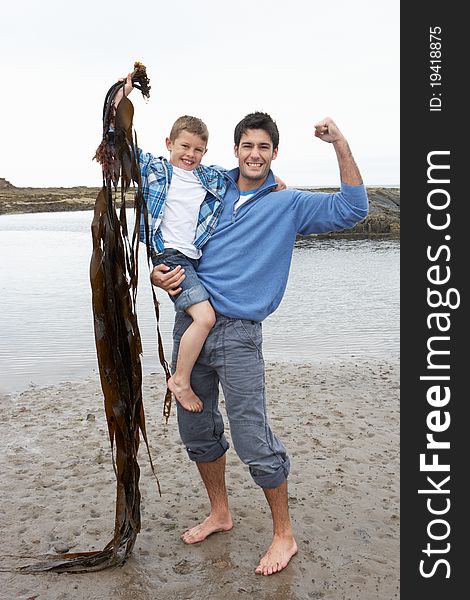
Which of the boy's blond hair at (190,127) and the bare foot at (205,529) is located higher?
the boy's blond hair at (190,127)

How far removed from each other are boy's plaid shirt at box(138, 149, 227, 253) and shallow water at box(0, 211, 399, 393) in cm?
445

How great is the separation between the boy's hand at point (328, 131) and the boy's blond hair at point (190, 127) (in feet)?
2.00

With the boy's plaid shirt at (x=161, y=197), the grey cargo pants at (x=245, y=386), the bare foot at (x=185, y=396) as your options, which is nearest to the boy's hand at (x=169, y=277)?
the boy's plaid shirt at (x=161, y=197)

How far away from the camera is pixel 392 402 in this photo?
271 inches

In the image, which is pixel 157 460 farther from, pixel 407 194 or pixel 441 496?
pixel 407 194

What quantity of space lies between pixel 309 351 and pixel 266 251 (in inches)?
234

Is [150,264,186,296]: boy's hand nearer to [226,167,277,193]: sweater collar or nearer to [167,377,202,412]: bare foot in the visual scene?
[167,377,202,412]: bare foot

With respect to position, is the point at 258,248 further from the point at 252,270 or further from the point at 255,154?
the point at 255,154

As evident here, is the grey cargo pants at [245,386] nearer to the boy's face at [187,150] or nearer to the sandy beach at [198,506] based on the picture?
the sandy beach at [198,506]

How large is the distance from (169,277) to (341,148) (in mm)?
1056

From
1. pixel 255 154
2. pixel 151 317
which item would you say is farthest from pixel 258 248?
pixel 151 317

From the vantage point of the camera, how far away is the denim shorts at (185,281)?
3488 mm

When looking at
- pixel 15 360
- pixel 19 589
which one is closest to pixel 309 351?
pixel 15 360

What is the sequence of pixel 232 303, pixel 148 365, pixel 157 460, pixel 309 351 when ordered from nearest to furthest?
pixel 232 303, pixel 157 460, pixel 148 365, pixel 309 351
